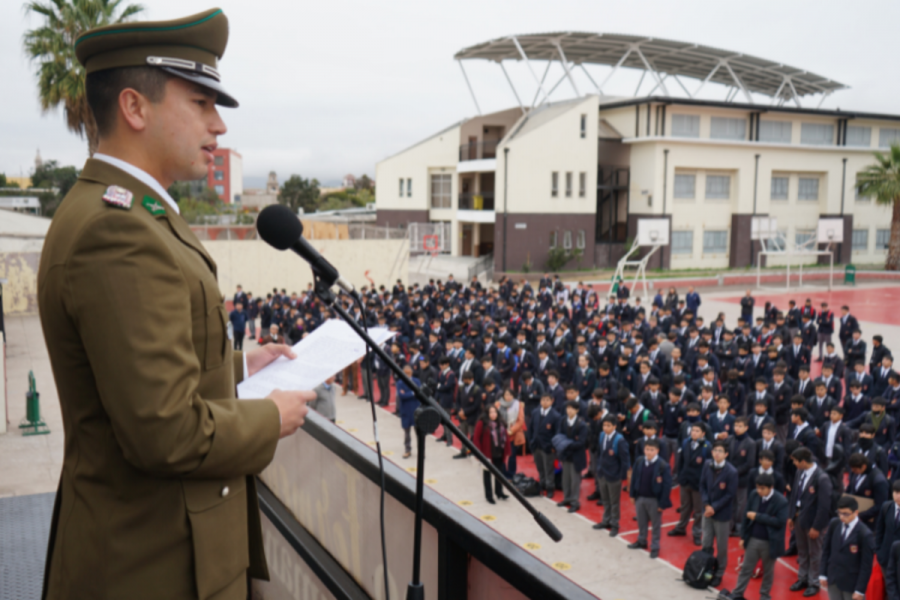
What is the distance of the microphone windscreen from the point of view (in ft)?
6.45

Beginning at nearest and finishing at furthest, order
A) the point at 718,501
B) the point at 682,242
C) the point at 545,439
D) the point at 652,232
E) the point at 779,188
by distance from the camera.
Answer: the point at 718,501 < the point at 545,439 < the point at 652,232 < the point at 682,242 < the point at 779,188

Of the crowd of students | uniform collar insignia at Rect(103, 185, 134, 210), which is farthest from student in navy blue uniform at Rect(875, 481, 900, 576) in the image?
uniform collar insignia at Rect(103, 185, 134, 210)

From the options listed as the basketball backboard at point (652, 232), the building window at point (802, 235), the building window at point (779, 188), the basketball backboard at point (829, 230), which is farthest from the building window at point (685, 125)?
the building window at point (802, 235)

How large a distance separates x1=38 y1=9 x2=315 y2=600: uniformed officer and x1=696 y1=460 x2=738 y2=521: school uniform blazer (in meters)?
7.83

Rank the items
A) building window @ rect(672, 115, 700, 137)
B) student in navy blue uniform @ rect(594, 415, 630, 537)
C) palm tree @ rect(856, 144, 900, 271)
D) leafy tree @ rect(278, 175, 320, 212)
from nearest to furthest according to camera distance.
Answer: student in navy blue uniform @ rect(594, 415, 630, 537) → palm tree @ rect(856, 144, 900, 271) → building window @ rect(672, 115, 700, 137) → leafy tree @ rect(278, 175, 320, 212)

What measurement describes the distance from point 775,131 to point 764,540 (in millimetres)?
38560

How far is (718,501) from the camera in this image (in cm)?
819

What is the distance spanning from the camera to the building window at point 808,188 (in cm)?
4178

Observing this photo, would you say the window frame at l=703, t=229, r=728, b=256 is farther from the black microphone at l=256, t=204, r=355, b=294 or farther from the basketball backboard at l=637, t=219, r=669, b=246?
the black microphone at l=256, t=204, r=355, b=294

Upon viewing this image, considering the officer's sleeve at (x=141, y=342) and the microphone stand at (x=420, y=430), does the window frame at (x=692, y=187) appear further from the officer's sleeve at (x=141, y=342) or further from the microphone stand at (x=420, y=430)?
the officer's sleeve at (x=141, y=342)

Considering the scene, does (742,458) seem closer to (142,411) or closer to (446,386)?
(446,386)

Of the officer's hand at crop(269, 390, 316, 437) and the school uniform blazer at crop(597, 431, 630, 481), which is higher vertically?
the officer's hand at crop(269, 390, 316, 437)

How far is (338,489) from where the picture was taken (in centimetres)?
276

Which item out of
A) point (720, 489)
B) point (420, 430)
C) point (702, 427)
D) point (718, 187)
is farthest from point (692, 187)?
point (420, 430)
